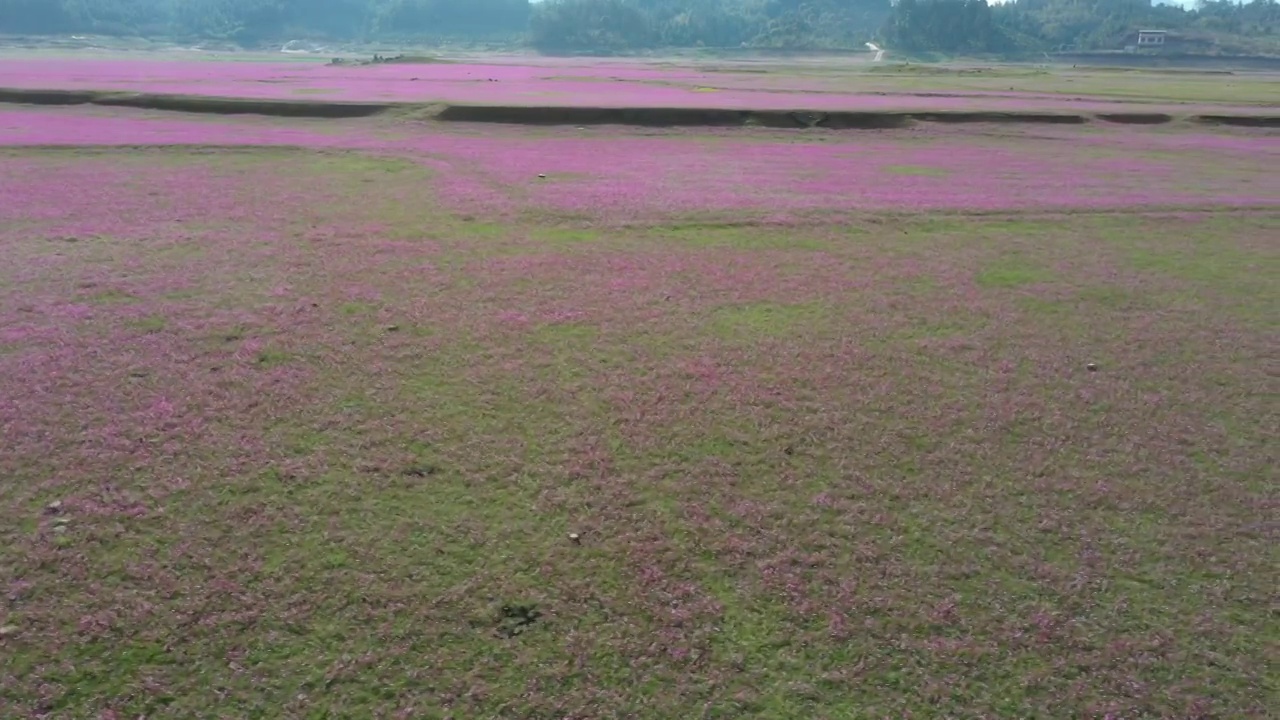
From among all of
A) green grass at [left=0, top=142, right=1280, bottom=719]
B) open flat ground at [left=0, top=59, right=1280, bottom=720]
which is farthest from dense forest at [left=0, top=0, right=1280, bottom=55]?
green grass at [left=0, top=142, right=1280, bottom=719]

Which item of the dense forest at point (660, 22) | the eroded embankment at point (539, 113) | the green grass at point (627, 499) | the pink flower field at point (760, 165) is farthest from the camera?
the dense forest at point (660, 22)

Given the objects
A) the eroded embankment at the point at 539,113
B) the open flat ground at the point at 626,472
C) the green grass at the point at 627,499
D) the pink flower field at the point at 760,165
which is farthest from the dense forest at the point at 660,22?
the green grass at the point at 627,499

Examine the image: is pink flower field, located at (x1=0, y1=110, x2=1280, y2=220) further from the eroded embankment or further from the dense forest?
the dense forest

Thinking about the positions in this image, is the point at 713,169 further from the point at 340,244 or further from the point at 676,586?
the point at 676,586

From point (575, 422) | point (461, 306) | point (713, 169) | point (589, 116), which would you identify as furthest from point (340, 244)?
point (589, 116)

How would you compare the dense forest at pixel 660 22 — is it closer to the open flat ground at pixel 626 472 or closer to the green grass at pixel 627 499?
the open flat ground at pixel 626 472

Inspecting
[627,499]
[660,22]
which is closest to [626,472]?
[627,499]

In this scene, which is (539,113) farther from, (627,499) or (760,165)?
(627,499)
